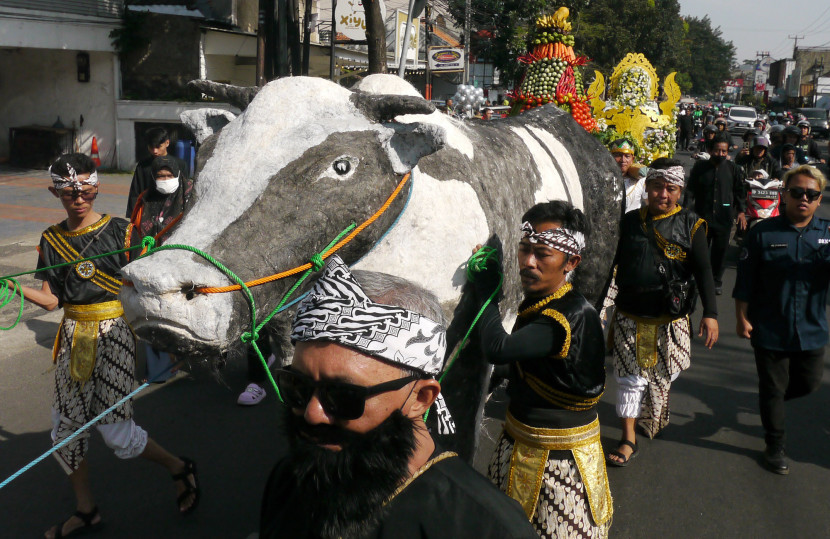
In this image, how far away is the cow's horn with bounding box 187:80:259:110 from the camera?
105 inches

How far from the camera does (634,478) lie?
435cm

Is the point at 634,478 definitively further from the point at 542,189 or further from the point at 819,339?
the point at 542,189

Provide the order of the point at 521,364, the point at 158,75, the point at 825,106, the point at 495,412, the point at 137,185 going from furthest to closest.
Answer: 1. the point at 825,106
2. the point at 158,75
3. the point at 137,185
4. the point at 495,412
5. the point at 521,364

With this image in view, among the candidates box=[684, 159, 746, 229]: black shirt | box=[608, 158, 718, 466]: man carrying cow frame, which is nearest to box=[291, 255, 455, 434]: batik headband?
box=[608, 158, 718, 466]: man carrying cow frame

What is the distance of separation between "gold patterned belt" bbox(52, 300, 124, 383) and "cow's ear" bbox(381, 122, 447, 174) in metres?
1.87

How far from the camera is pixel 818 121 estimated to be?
34.8 meters

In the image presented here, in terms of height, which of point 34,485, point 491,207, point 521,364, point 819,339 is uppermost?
point 491,207

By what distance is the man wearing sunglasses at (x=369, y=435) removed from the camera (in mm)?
1486

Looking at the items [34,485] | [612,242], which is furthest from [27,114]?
[612,242]

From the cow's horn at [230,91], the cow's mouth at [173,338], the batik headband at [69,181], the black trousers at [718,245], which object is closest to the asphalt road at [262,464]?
the cow's mouth at [173,338]

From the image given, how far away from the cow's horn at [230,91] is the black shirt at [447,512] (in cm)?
167

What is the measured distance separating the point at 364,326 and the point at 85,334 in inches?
105

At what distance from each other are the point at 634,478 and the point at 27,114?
1843 cm

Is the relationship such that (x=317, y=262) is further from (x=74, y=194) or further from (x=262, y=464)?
(x=262, y=464)
